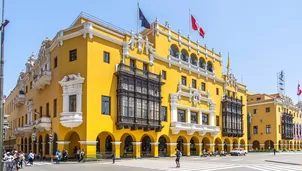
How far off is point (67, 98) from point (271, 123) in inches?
2581

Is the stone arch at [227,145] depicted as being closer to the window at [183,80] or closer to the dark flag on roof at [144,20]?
the window at [183,80]

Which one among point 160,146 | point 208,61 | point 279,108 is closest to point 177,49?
point 208,61

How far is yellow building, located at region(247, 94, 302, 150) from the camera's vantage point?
3617 inches

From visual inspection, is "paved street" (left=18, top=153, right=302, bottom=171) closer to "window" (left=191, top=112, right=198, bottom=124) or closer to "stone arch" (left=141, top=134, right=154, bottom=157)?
"stone arch" (left=141, top=134, right=154, bottom=157)

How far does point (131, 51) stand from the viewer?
47.4m

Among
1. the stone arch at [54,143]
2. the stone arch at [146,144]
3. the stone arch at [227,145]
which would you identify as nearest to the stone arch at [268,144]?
the stone arch at [227,145]

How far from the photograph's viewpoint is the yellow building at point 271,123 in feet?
301

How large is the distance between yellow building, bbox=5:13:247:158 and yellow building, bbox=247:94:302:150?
33197mm

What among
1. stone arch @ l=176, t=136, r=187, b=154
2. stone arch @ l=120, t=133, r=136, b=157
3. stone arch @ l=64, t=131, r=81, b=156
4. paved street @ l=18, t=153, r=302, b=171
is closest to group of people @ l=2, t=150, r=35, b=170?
paved street @ l=18, t=153, r=302, b=171

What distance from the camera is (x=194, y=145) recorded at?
6294cm

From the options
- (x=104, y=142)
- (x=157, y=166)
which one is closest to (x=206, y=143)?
(x=104, y=142)

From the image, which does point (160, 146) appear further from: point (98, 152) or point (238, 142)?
point (238, 142)

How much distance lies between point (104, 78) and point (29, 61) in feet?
89.6

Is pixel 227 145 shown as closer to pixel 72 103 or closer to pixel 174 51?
pixel 174 51
